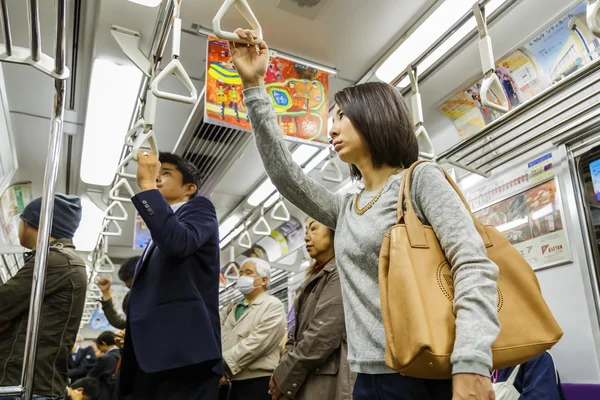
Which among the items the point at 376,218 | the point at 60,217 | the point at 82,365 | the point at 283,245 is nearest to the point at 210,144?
the point at 60,217

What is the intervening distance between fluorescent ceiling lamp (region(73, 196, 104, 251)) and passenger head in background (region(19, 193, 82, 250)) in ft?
15.3

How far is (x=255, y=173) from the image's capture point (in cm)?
644

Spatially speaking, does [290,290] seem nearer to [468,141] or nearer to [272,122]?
[468,141]

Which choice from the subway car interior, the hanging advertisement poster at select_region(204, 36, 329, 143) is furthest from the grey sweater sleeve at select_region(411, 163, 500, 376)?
the hanging advertisement poster at select_region(204, 36, 329, 143)

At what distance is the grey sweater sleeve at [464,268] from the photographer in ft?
3.02

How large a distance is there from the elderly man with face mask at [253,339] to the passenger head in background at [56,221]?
5.01 feet

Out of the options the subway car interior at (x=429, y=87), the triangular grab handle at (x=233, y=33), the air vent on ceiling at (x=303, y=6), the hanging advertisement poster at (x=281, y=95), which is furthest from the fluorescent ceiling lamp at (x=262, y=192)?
the triangular grab handle at (x=233, y=33)

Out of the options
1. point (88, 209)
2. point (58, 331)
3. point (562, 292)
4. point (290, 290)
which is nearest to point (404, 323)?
point (58, 331)

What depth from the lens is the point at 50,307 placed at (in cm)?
238

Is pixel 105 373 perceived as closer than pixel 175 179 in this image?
No

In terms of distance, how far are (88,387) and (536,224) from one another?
492cm

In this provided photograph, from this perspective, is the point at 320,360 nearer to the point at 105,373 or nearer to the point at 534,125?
the point at 534,125

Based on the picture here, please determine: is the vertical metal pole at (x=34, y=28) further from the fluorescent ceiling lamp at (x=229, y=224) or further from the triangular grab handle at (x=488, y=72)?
the fluorescent ceiling lamp at (x=229, y=224)

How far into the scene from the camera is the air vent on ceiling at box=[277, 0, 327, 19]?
3.32m
